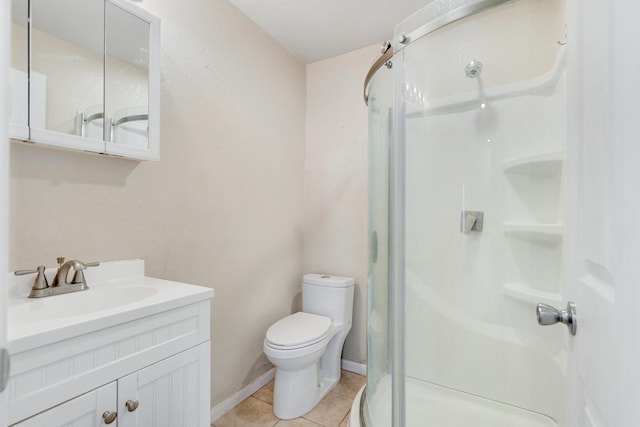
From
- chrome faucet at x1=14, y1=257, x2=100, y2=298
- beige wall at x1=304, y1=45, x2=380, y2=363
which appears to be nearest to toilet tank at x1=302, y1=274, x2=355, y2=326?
beige wall at x1=304, y1=45, x2=380, y2=363

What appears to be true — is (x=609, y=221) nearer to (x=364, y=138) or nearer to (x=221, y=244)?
(x=221, y=244)

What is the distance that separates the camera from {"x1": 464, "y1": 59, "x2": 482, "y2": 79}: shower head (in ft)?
4.41

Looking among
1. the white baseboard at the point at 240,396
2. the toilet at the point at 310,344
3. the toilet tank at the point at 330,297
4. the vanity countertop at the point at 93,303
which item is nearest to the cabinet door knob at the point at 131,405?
the vanity countertop at the point at 93,303

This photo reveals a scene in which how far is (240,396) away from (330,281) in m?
0.88

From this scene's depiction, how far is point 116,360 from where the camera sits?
82 cm

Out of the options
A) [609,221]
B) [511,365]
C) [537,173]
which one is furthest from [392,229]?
[609,221]

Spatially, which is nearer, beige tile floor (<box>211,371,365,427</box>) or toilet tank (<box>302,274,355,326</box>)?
beige tile floor (<box>211,371,365,427</box>)

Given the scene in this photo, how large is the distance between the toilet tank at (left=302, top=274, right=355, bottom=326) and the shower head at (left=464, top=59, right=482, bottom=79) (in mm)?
1403

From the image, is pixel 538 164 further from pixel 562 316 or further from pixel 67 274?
pixel 67 274

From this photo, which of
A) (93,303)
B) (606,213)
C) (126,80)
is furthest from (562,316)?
(126,80)

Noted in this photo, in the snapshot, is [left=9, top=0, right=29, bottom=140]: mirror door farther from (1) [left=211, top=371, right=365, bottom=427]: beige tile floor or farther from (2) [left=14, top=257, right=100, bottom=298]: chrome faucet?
(1) [left=211, top=371, right=365, bottom=427]: beige tile floor

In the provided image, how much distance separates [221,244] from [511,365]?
1.54 metres

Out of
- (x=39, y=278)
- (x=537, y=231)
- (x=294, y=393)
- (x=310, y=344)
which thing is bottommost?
(x=294, y=393)

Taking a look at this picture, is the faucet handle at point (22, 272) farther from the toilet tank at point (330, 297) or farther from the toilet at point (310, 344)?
the toilet tank at point (330, 297)
